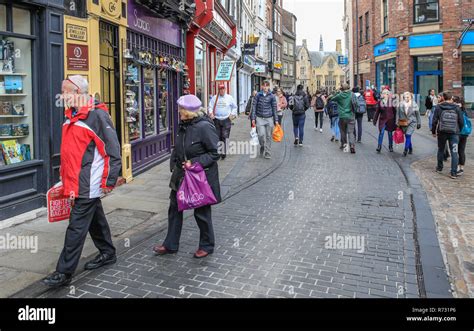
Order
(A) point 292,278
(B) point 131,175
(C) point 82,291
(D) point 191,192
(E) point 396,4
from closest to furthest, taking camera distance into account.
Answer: (C) point 82,291, (A) point 292,278, (D) point 191,192, (B) point 131,175, (E) point 396,4

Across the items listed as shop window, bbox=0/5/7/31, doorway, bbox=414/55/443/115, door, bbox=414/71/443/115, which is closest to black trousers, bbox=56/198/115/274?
shop window, bbox=0/5/7/31

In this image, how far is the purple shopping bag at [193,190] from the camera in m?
4.98

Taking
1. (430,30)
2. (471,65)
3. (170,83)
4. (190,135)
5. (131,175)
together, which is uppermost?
(430,30)

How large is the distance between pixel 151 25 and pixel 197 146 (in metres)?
6.98

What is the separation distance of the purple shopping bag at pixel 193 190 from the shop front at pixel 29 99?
293cm

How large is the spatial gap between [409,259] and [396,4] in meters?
24.6

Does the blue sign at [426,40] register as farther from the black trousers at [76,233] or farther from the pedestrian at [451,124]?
the black trousers at [76,233]

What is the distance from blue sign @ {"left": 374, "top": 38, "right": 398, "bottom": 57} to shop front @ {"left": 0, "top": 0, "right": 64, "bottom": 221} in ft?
75.7

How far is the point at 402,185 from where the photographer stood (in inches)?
358

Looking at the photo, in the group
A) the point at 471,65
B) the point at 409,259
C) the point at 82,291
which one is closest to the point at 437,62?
the point at 471,65

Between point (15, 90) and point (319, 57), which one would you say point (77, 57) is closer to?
point (15, 90)

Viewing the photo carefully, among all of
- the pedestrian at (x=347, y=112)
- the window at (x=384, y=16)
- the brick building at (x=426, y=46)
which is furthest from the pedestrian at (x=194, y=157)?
the window at (x=384, y=16)

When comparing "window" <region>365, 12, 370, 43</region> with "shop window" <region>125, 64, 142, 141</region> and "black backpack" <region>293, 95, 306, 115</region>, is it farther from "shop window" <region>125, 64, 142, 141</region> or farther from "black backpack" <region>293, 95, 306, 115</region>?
"shop window" <region>125, 64, 142, 141</region>

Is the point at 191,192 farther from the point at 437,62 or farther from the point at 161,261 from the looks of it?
the point at 437,62
